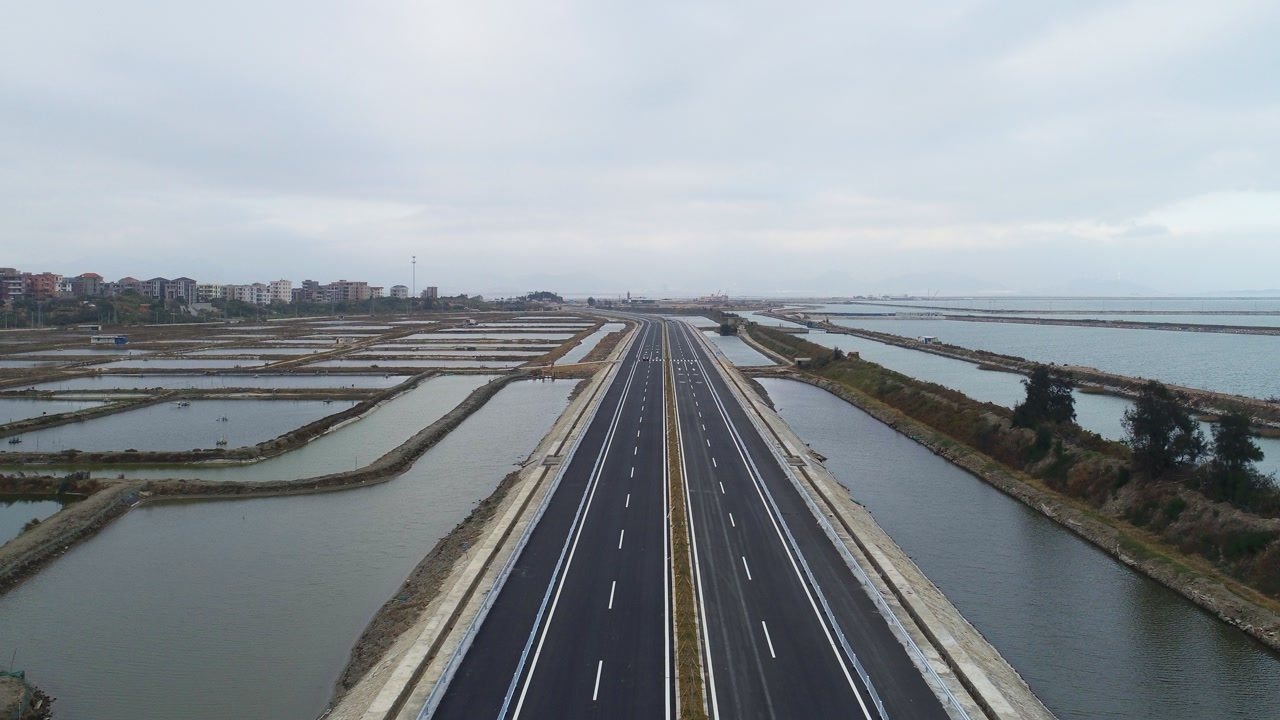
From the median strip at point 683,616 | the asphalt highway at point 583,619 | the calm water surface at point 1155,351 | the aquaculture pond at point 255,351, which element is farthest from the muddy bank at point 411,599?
the aquaculture pond at point 255,351

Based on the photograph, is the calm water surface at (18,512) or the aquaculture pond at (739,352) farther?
the aquaculture pond at (739,352)

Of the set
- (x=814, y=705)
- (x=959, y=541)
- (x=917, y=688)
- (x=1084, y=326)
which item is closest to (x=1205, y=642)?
(x=959, y=541)

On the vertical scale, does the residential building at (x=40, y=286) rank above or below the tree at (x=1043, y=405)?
above

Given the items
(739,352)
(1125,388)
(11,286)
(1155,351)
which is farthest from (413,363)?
(11,286)

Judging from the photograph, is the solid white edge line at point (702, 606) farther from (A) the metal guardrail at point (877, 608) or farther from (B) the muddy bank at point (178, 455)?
(B) the muddy bank at point (178, 455)

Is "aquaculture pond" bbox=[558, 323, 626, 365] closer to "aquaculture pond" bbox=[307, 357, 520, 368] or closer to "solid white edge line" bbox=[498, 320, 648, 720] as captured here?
"aquaculture pond" bbox=[307, 357, 520, 368]

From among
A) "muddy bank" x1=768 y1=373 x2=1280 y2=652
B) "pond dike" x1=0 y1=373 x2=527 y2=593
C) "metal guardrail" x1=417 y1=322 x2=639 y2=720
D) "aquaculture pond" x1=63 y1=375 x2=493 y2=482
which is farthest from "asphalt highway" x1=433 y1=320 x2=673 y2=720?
"muddy bank" x1=768 y1=373 x2=1280 y2=652
